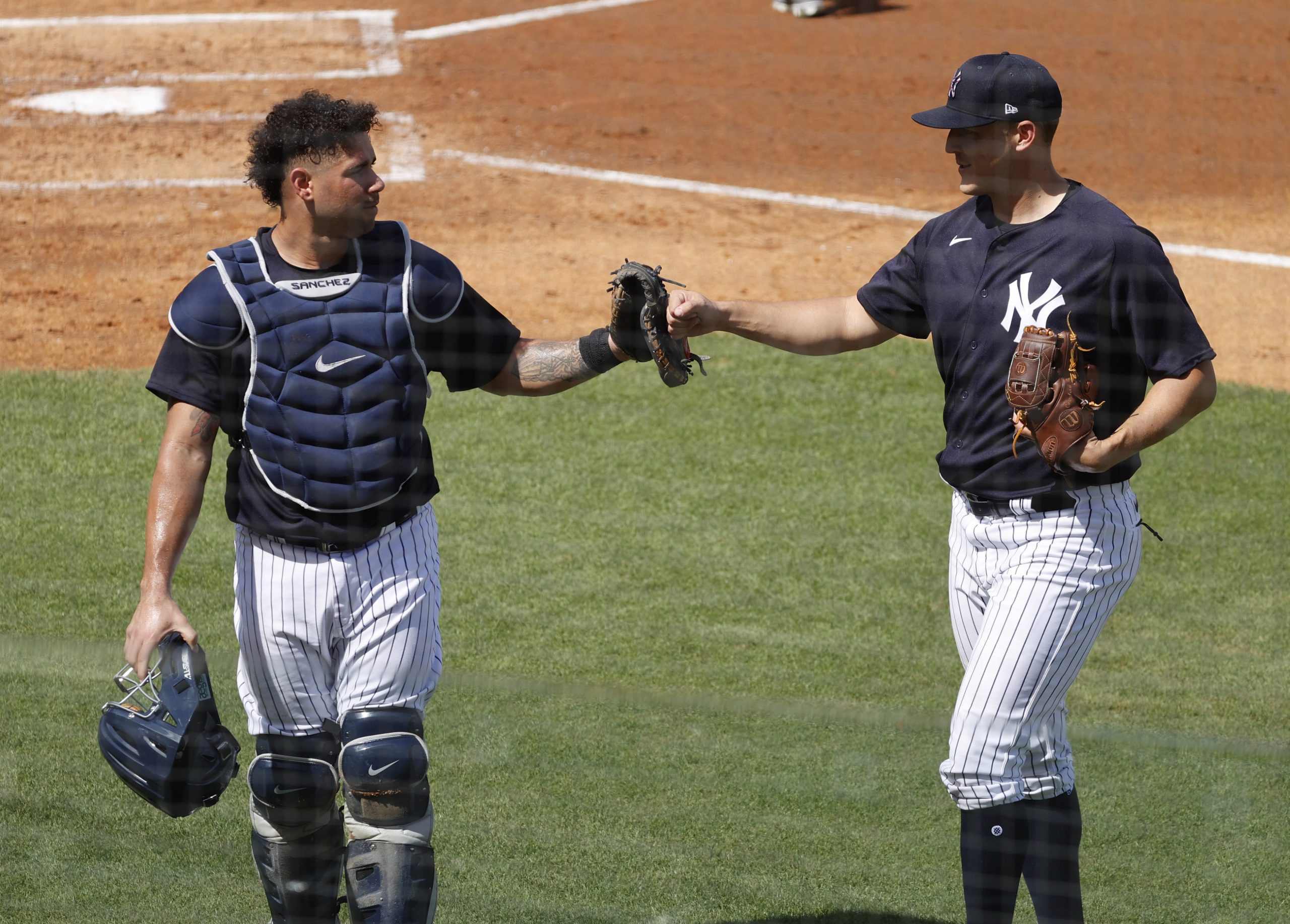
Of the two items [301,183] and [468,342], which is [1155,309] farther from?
[301,183]

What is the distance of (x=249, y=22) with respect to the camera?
12.1 meters

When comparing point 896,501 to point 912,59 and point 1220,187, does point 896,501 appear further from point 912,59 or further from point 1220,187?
point 912,59

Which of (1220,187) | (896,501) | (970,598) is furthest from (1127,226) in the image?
(1220,187)

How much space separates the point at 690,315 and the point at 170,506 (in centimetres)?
124

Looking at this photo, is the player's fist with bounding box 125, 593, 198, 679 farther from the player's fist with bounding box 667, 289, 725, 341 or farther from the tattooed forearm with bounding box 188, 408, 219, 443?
the player's fist with bounding box 667, 289, 725, 341

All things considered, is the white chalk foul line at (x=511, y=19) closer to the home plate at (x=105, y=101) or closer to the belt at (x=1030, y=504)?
the home plate at (x=105, y=101)

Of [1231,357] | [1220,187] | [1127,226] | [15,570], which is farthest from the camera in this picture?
[1220,187]

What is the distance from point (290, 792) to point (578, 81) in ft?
29.6

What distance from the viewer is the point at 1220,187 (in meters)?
10.2

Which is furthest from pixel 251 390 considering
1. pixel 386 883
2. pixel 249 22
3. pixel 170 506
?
pixel 249 22

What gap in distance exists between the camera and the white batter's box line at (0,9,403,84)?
11000 mm

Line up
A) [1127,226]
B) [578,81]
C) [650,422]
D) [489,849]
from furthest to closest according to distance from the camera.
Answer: [578,81] → [650,422] → [489,849] → [1127,226]

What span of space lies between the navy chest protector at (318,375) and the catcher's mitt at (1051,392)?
123 centimetres

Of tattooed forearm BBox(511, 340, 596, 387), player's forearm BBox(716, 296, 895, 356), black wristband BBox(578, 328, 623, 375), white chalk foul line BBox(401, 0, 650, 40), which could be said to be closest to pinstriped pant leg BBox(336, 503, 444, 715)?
tattooed forearm BBox(511, 340, 596, 387)
